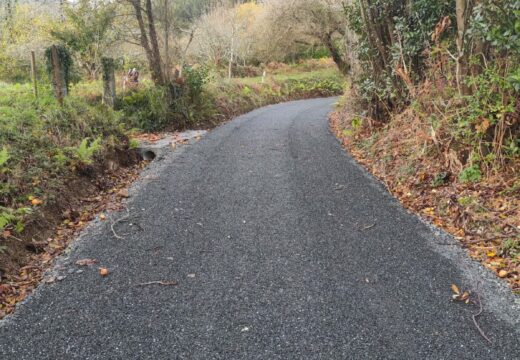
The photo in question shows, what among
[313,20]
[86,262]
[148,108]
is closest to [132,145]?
[148,108]

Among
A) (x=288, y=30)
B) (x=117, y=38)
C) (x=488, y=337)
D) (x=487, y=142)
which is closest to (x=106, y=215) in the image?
(x=488, y=337)

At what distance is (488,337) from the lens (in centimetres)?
303

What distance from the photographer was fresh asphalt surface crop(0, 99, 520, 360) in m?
3.02

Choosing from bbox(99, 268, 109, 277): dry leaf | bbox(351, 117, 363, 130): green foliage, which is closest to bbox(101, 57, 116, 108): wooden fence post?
bbox(351, 117, 363, 130): green foliage

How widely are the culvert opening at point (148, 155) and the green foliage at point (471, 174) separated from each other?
250 inches

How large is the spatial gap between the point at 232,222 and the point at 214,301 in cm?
177

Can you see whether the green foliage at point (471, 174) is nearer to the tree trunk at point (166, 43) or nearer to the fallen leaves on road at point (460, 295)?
the fallen leaves on road at point (460, 295)

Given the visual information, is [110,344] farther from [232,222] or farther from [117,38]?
[117,38]

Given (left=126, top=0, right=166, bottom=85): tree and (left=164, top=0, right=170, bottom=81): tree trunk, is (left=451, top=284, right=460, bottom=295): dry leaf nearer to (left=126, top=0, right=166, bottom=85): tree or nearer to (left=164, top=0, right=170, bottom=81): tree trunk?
(left=126, top=0, right=166, bottom=85): tree

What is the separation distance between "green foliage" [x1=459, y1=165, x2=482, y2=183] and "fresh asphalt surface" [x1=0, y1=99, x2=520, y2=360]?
95 centimetres

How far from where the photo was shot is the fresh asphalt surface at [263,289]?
302 cm

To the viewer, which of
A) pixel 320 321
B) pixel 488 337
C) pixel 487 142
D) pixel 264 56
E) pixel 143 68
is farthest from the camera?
pixel 264 56

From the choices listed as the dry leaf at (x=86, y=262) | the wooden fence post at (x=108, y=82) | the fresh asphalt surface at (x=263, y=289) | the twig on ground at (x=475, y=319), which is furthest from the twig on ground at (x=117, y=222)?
the wooden fence post at (x=108, y=82)

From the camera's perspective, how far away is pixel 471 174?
553cm
